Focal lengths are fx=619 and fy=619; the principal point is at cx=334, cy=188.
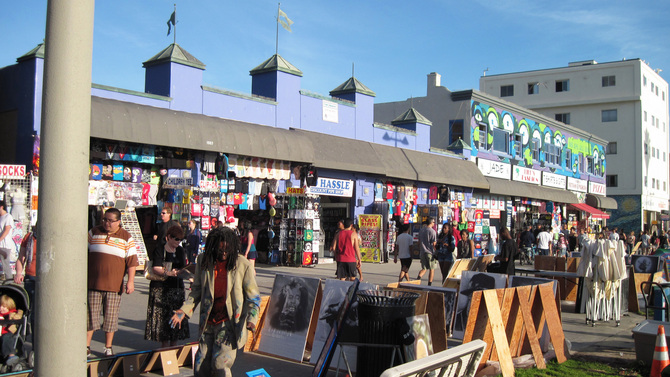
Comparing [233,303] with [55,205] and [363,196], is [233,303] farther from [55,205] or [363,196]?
[363,196]

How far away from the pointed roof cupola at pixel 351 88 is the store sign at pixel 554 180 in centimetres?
1793

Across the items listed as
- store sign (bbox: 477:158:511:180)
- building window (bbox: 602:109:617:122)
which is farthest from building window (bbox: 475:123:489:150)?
building window (bbox: 602:109:617:122)

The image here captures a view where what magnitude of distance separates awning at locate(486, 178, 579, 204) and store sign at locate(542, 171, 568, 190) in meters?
0.53

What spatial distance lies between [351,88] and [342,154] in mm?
3491

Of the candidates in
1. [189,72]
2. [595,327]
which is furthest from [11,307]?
[189,72]

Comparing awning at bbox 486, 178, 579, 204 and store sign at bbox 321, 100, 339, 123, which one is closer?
store sign at bbox 321, 100, 339, 123

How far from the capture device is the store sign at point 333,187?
71.0 ft

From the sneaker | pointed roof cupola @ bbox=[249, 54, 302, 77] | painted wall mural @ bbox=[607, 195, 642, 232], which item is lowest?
the sneaker

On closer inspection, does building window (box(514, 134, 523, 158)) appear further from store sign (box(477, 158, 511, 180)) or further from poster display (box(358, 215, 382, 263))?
poster display (box(358, 215, 382, 263))

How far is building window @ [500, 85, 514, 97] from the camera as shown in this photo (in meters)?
62.2

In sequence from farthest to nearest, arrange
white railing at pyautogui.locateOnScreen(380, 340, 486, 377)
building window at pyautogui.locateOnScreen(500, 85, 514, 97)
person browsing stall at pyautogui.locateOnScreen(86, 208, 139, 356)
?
building window at pyautogui.locateOnScreen(500, 85, 514, 97)
person browsing stall at pyautogui.locateOnScreen(86, 208, 139, 356)
white railing at pyautogui.locateOnScreen(380, 340, 486, 377)

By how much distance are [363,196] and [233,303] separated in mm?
18448

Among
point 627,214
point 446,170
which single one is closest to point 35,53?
point 446,170

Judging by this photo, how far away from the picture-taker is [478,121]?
1278 inches
